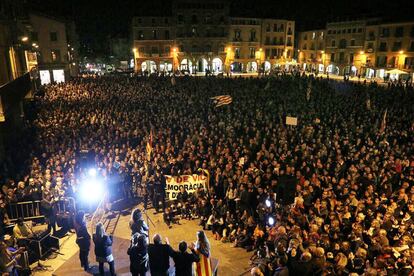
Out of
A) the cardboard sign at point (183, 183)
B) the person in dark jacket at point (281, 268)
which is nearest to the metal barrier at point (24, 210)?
the cardboard sign at point (183, 183)

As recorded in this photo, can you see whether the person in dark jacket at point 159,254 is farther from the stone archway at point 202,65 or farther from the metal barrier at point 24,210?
the stone archway at point 202,65

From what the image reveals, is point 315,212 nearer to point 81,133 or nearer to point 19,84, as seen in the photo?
point 81,133

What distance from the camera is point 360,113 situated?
19781mm

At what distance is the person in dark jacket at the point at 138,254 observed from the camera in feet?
23.1

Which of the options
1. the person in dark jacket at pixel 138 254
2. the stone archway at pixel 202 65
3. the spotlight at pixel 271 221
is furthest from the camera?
the stone archway at pixel 202 65

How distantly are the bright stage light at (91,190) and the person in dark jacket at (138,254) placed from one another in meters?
5.52

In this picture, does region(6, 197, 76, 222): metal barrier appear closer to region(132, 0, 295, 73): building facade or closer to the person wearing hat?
the person wearing hat

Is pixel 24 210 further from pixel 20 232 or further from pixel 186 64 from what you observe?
pixel 186 64

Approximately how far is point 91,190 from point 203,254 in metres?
6.53

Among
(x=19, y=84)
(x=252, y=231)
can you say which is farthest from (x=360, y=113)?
(x=19, y=84)

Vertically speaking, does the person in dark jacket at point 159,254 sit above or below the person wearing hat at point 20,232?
above

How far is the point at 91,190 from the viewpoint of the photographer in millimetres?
12195

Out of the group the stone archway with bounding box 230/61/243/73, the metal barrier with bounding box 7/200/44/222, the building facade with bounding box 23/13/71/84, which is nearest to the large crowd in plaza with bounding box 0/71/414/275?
the metal barrier with bounding box 7/200/44/222

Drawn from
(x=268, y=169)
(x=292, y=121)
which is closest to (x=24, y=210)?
(x=268, y=169)
